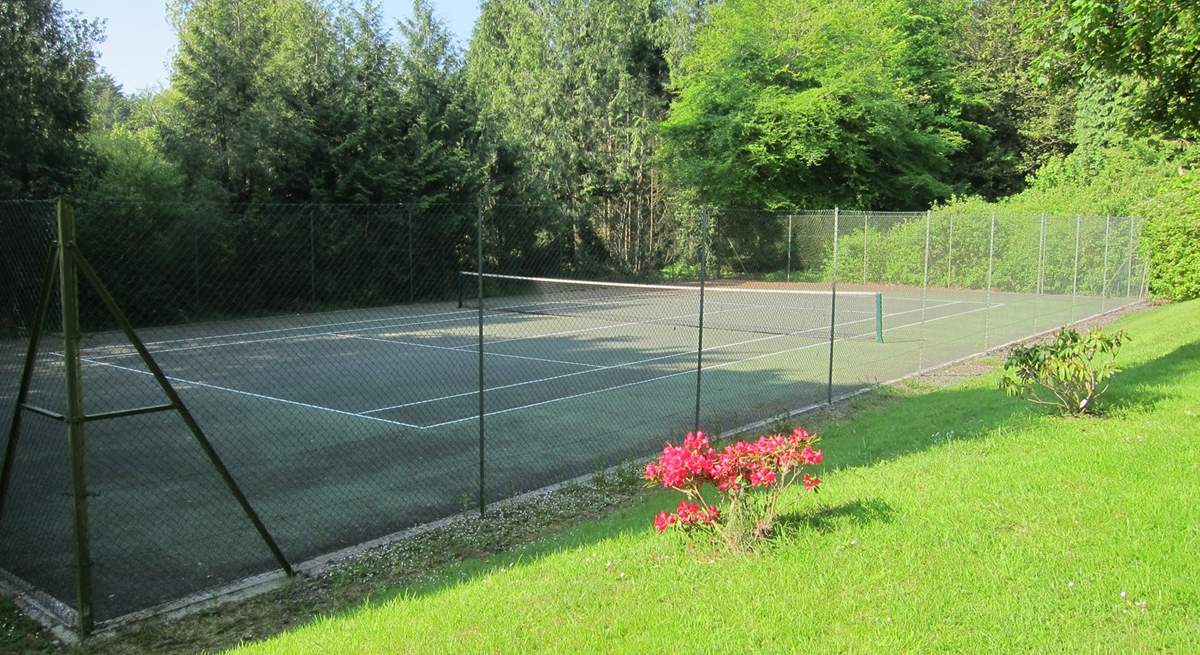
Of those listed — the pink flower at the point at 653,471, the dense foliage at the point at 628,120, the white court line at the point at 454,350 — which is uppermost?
the dense foliage at the point at 628,120

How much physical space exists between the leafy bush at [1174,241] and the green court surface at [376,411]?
227 centimetres

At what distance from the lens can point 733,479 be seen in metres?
4.82

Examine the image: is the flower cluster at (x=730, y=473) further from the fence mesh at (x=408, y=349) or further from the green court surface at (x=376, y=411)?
the green court surface at (x=376, y=411)

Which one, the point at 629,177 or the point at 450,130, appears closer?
the point at 450,130

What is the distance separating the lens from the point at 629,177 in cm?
4000

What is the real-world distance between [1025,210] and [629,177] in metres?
16.9

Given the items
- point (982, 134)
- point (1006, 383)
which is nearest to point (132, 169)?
point (1006, 383)

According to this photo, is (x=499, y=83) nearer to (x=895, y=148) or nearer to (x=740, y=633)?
(x=895, y=148)

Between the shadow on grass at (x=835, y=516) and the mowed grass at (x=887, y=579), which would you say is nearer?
the mowed grass at (x=887, y=579)

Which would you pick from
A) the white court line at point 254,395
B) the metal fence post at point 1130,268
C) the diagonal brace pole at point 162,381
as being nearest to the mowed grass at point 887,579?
the diagonal brace pole at point 162,381

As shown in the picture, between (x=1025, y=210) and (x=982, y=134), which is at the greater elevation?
(x=982, y=134)

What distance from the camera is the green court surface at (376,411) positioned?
20.9ft

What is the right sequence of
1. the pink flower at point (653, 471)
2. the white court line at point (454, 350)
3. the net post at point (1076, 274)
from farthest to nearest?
the net post at point (1076, 274), the white court line at point (454, 350), the pink flower at point (653, 471)

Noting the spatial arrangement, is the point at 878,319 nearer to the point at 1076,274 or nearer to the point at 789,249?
the point at 789,249
